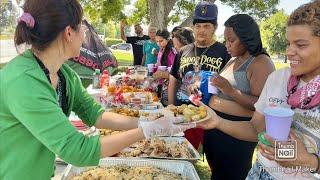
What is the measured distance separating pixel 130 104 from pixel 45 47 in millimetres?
2349

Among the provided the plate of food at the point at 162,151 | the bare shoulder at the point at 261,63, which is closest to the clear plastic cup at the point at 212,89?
the bare shoulder at the point at 261,63

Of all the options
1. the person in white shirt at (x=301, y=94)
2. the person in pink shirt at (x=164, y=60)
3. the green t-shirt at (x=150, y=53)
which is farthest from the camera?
the green t-shirt at (x=150, y=53)

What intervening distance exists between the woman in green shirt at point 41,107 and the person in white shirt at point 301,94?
1.88 ft

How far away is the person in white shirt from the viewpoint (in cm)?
142

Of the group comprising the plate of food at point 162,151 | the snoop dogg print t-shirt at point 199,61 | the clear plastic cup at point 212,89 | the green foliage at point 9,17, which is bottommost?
the plate of food at point 162,151

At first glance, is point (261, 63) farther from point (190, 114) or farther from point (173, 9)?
point (173, 9)

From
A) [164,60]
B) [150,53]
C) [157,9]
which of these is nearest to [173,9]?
[157,9]

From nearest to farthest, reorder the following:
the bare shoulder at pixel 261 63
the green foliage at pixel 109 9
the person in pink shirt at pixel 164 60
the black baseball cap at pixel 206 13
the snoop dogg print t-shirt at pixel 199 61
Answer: the bare shoulder at pixel 261 63 < the snoop dogg print t-shirt at pixel 199 61 < the black baseball cap at pixel 206 13 < the person in pink shirt at pixel 164 60 < the green foliage at pixel 109 9

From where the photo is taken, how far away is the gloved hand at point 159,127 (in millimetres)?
1609

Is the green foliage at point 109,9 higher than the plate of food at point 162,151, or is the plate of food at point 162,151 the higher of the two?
the green foliage at point 109,9

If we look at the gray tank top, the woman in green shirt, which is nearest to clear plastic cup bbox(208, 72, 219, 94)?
the gray tank top

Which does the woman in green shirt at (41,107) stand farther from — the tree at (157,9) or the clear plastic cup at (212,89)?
the tree at (157,9)

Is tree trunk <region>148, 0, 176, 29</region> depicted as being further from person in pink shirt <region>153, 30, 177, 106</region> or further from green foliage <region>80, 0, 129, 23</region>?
person in pink shirt <region>153, 30, 177, 106</region>

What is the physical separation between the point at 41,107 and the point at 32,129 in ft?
0.30
